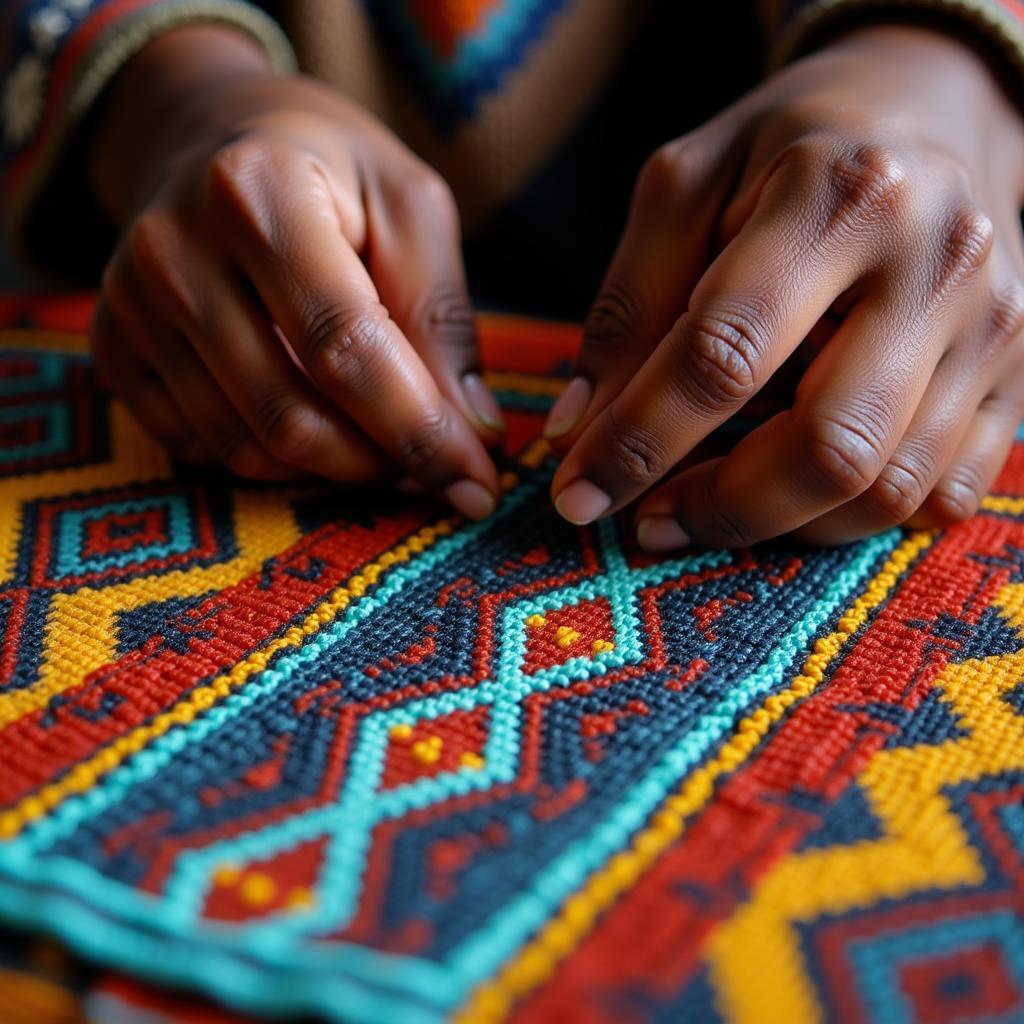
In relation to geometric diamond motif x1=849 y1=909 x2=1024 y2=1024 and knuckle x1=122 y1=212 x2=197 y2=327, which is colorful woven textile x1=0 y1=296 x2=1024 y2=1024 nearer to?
geometric diamond motif x1=849 y1=909 x2=1024 y2=1024

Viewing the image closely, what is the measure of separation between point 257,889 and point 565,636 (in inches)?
7.5

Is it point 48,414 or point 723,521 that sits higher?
point 723,521

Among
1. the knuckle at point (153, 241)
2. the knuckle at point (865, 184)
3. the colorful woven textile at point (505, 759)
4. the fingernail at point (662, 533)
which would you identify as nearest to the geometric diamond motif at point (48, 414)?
the colorful woven textile at point (505, 759)

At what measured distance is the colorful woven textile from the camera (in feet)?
1.00

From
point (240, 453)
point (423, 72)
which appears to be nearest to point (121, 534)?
point (240, 453)

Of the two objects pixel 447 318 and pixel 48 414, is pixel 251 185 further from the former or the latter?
pixel 48 414

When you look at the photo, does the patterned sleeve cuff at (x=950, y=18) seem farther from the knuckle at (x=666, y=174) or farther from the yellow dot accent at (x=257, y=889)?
the yellow dot accent at (x=257, y=889)

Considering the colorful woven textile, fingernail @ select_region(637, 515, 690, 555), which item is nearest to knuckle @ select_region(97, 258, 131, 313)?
the colorful woven textile

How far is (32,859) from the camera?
13.4 inches

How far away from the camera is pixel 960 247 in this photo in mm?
508

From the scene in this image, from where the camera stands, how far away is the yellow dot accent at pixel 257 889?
323 mm

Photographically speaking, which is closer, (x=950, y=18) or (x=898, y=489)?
(x=898, y=489)

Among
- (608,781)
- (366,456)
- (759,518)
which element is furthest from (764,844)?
(366,456)

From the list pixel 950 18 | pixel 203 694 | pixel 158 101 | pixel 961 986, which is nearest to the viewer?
pixel 961 986
